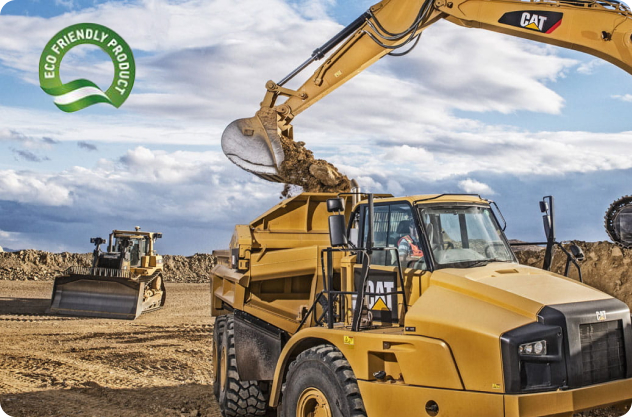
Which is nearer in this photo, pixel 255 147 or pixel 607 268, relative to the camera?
pixel 255 147

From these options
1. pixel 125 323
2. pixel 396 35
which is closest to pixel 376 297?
pixel 396 35

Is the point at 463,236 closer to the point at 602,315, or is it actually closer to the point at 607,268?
the point at 602,315

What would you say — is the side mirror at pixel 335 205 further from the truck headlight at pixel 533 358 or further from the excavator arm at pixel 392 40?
the excavator arm at pixel 392 40

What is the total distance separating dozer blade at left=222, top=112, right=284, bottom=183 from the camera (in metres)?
12.0

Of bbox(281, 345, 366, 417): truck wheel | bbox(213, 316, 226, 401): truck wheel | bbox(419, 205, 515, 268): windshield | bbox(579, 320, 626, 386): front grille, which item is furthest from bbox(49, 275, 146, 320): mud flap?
bbox(579, 320, 626, 386): front grille

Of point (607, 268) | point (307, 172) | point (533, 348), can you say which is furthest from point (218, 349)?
point (607, 268)

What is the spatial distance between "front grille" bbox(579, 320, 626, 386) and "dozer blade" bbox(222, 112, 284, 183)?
7.71 metres

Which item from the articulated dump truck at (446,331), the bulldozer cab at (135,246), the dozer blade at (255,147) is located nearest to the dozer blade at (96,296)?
the bulldozer cab at (135,246)

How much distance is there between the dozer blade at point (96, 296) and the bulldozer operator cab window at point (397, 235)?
1365cm

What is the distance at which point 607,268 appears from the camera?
58.1 feet

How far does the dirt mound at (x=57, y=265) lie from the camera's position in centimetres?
3291

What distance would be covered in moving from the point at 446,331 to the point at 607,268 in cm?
1476

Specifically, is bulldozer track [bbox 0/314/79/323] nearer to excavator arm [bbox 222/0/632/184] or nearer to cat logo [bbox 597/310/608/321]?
excavator arm [bbox 222/0/632/184]

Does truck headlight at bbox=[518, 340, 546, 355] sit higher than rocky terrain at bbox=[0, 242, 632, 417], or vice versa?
truck headlight at bbox=[518, 340, 546, 355]
